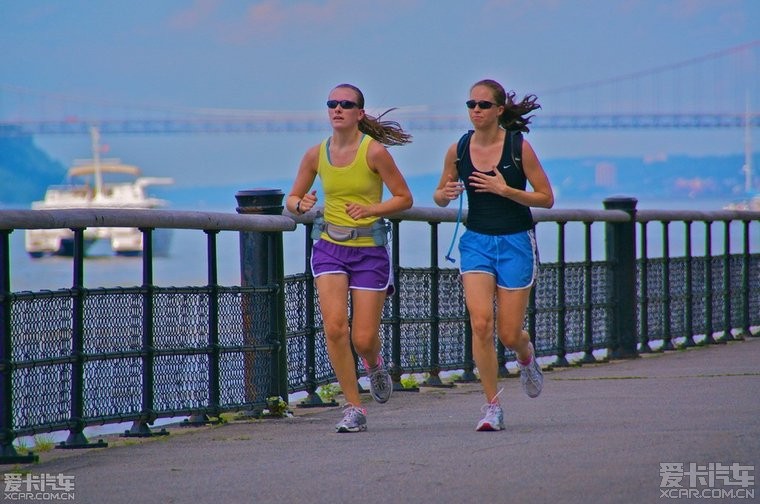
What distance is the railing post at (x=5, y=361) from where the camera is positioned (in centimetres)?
592

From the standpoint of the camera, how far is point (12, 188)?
5866 inches

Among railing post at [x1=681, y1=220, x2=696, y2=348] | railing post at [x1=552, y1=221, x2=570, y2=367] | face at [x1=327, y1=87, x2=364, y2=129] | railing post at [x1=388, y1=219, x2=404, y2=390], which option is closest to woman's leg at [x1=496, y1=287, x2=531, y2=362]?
face at [x1=327, y1=87, x2=364, y2=129]

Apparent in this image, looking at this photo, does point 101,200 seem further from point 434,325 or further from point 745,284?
point 434,325

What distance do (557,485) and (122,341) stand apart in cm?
243

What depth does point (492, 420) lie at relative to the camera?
677cm

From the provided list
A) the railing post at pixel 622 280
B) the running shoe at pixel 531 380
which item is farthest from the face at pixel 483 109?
the railing post at pixel 622 280

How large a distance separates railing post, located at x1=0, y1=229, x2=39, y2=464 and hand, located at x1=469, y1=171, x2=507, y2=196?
209 cm

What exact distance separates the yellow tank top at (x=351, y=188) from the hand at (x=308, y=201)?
0.07 m

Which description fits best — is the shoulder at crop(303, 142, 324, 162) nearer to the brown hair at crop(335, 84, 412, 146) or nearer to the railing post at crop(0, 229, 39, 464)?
the brown hair at crop(335, 84, 412, 146)

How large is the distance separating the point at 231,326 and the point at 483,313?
1371 mm

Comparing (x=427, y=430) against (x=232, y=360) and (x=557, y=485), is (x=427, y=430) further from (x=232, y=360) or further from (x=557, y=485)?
(x=557, y=485)

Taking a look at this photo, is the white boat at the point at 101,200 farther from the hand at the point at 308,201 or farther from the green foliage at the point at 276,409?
the hand at the point at 308,201

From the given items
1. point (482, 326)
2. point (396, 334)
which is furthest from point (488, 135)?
point (396, 334)

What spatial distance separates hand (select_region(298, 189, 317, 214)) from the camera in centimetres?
677
